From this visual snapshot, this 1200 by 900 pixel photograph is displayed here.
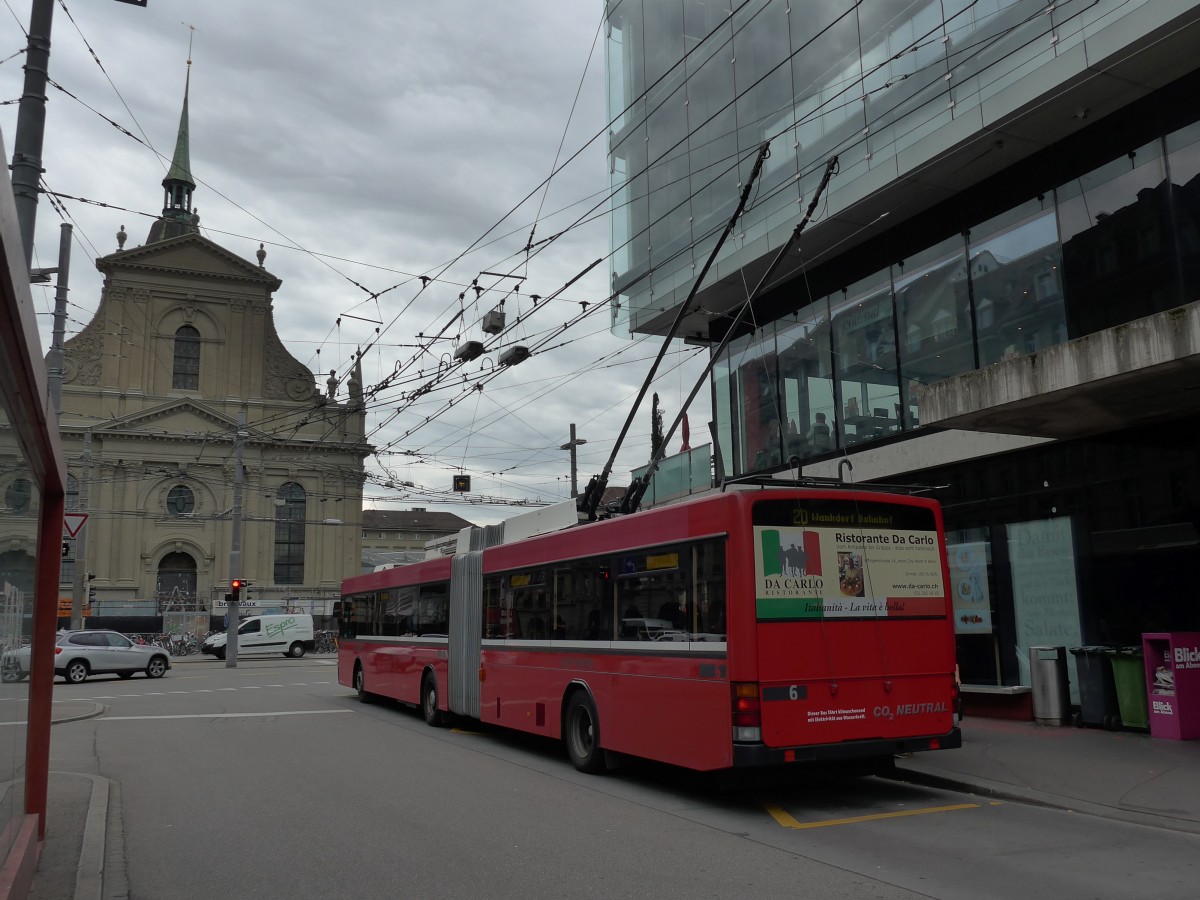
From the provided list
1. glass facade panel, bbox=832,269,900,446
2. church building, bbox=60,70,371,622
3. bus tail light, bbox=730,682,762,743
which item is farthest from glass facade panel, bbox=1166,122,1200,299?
church building, bbox=60,70,371,622

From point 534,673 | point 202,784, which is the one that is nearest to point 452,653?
point 534,673

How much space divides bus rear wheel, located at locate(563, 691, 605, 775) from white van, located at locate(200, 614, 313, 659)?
118 ft

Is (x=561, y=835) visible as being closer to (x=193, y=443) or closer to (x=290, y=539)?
(x=193, y=443)

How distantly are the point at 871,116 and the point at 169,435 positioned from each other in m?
50.8

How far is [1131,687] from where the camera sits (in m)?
12.4

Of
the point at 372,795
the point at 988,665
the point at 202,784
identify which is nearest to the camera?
the point at 372,795

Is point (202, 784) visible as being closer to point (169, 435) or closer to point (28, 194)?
point (28, 194)

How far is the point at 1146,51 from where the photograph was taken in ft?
39.0

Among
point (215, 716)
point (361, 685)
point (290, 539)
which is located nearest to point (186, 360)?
point (290, 539)

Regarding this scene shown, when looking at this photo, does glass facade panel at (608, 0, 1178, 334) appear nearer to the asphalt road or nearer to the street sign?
the asphalt road

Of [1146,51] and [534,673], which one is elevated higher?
[1146,51]

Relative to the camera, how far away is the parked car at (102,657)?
29203mm

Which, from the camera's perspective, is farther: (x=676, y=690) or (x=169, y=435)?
(x=169, y=435)

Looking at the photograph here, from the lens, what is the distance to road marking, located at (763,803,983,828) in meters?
8.46
